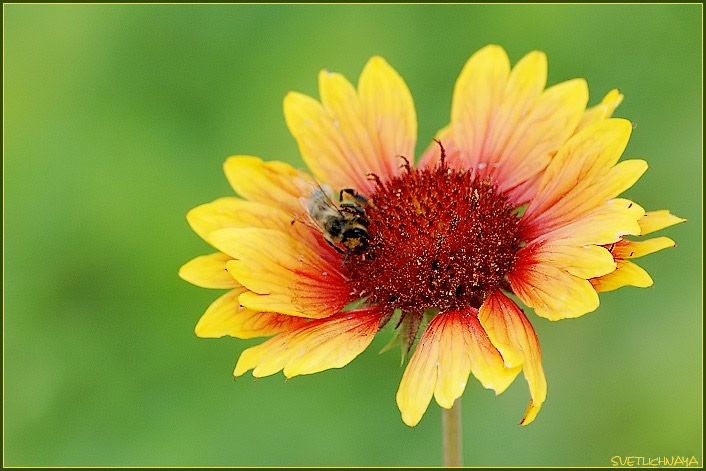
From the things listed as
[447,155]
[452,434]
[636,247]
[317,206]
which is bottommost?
[452,434]

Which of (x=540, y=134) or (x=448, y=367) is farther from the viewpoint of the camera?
(x=540, y=134)

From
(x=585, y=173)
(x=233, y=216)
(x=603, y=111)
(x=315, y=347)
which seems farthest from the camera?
(x=233, y=216)

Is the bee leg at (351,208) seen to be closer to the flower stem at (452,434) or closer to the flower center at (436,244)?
the flower center at (436,244)

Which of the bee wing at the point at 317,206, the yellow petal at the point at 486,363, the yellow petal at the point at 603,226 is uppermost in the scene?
the bee wing at the point at 317,206

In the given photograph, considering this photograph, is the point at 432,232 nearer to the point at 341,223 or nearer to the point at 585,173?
the point at 341,223

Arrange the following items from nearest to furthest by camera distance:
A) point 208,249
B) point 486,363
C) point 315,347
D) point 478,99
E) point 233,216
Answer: point 486,363
point 315,347
point 233,216
point 478,99
point 208,249

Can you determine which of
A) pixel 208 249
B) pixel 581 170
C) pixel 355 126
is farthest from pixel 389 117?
pixel 208 249

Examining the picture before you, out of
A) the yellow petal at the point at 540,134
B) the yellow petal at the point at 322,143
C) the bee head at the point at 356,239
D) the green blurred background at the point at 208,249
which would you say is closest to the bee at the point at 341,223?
the bee head at the point at 356,239

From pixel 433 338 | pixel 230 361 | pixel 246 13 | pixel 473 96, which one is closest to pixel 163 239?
pixel 230 361
